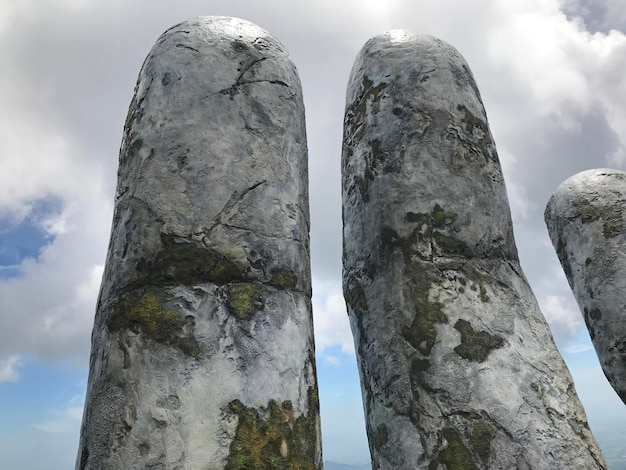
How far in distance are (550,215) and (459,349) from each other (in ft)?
14.3

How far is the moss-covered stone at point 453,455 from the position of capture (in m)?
3.23

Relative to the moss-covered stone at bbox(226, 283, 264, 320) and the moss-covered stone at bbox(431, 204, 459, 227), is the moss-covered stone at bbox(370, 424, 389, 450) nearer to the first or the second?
the moss-covered stone at bbox(431, 204, 459, 227)

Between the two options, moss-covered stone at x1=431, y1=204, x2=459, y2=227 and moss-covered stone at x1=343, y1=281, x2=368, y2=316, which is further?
moss-covered stone at x1=343, y1=281, x2=368, y2=316

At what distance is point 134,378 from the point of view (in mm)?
2488

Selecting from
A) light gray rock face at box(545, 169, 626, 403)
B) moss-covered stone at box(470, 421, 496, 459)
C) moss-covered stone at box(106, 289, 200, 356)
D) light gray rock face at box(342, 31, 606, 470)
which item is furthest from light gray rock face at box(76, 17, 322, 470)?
light gray rock face at box(545, 169, 626, 403)

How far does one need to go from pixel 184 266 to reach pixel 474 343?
1.70 meters

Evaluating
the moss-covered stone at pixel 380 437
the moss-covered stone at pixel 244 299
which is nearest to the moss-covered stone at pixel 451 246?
the moss-covered stone at pixel 380 437

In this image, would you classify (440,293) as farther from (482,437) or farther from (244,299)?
(244,299)

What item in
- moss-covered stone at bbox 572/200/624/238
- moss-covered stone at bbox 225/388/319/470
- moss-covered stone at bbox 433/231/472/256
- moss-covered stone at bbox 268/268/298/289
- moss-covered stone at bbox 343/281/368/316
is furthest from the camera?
moss-covered stone at bbox 572/200/624/238

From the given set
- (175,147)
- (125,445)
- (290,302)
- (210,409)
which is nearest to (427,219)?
(290,302)

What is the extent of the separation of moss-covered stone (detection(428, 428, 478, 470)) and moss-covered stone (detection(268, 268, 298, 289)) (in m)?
1.25

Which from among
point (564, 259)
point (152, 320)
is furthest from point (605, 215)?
point (152, 320)

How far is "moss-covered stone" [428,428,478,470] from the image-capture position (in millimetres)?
3232

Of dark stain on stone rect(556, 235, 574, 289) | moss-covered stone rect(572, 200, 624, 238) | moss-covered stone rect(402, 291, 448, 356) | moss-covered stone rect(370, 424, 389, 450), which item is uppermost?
moss-covered stone rect(572, 200, 624, 238)
